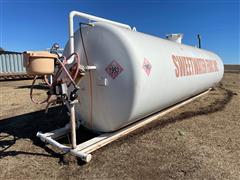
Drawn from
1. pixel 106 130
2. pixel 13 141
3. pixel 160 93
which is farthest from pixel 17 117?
pixel 160 93

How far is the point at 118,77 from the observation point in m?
3.13

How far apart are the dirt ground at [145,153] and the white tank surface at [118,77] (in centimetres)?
51

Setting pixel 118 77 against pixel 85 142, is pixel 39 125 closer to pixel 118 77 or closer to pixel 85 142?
pixel 85 142

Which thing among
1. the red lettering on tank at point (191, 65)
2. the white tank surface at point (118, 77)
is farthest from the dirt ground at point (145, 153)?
the red lettering on tank at point (191, 65)

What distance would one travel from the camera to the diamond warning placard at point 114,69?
3116 mm

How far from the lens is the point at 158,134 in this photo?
3.87 m

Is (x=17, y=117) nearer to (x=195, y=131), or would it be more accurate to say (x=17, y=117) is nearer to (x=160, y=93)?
(x=160, y=93)

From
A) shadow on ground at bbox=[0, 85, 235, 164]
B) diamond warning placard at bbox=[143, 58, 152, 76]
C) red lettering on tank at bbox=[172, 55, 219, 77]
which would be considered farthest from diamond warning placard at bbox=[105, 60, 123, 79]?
red lettering on tank at bbox=[172, 55, 219, 77]

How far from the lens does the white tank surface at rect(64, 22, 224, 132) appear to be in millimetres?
3111

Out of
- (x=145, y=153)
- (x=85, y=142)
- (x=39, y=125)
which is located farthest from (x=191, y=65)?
(x=39, y=125)

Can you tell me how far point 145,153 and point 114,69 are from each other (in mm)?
1301

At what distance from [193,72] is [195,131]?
1589 millimetres

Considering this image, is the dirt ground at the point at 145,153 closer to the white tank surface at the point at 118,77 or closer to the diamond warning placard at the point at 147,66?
the white tank surface at the point at 118,77

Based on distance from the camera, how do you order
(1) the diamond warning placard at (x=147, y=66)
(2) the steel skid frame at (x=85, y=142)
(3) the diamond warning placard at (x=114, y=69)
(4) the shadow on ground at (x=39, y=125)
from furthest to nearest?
1. (4) the shadow on ground at (x=39, y=125)
2. (1) the diamond warning placard at (x=147, y=66)
3. (3) the diamond warning placard at (x=114, y=69)
4. (2) the steel skid frame at (x=85, y=142)
